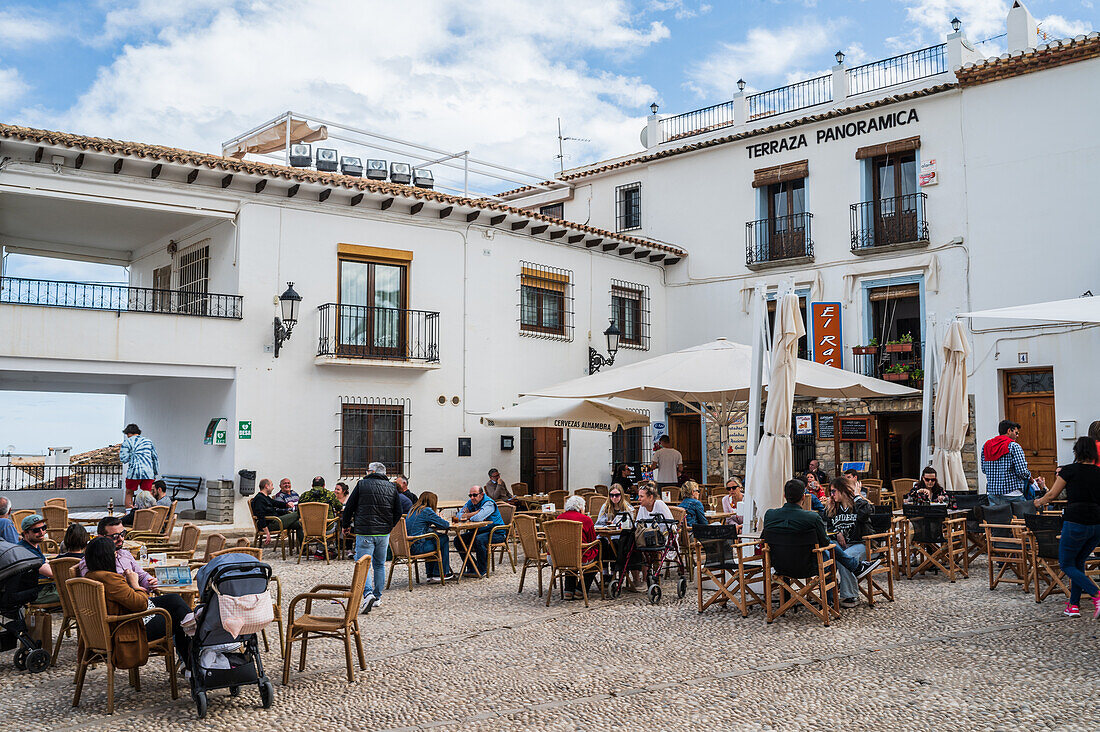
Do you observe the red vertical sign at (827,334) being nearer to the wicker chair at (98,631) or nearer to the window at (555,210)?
the window at (555,210)

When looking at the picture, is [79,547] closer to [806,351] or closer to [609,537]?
[609,537]

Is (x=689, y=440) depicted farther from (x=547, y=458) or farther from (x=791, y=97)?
(x=791, y=97)

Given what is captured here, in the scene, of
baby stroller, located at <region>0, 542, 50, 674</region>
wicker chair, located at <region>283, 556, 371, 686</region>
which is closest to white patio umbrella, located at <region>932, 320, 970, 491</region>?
wicker chair, located at <region>283, 556, 371, 686</region>

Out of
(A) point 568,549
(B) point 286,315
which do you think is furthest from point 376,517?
(B) point 286,315

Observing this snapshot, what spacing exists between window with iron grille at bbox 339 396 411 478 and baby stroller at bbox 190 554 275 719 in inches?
379

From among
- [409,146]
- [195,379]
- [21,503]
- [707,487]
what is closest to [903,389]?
[707,487]

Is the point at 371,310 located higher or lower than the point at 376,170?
lower

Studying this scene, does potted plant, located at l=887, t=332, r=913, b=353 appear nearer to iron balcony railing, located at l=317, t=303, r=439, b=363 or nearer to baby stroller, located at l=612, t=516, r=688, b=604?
iron balcony railing, located at l=317, t=303, r=439, b=363

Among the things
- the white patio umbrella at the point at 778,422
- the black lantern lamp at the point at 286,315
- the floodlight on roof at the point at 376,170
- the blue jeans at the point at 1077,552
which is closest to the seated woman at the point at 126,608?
the white patio umbrella at the point at 778,422

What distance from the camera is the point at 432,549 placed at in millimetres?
9891

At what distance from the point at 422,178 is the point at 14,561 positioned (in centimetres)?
1226

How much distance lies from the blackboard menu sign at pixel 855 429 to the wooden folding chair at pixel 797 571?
10.5m

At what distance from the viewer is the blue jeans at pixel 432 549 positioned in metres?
9.77

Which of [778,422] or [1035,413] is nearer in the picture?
[778,422]
